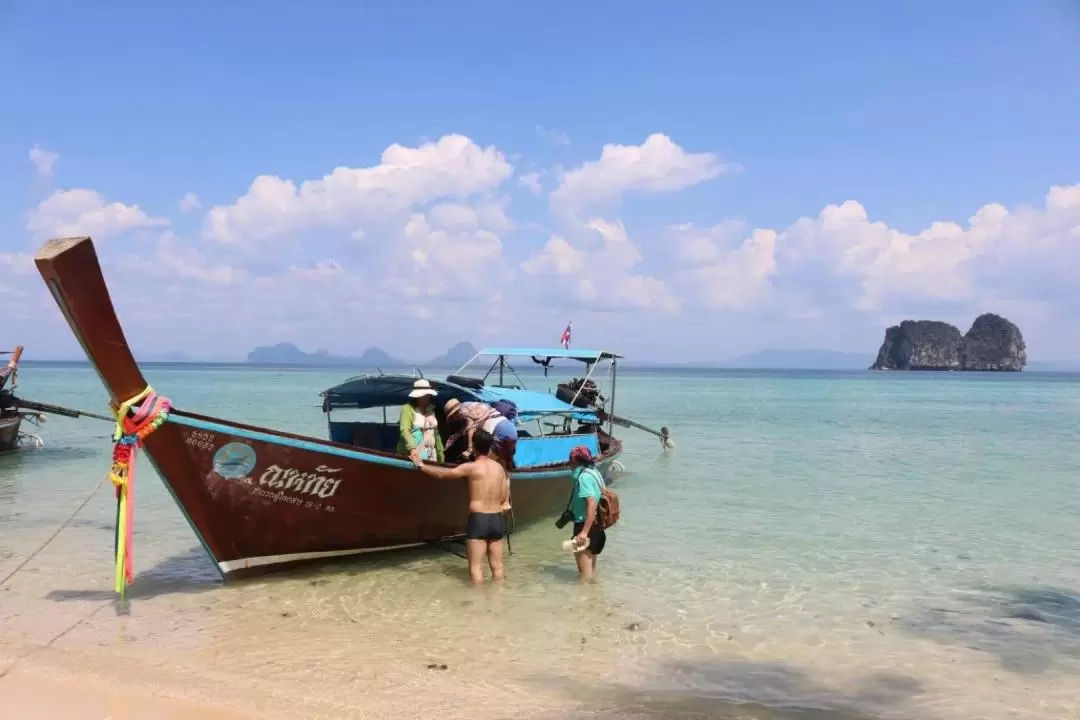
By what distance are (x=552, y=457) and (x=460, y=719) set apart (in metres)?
6.66

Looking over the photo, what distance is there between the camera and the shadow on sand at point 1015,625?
681cm

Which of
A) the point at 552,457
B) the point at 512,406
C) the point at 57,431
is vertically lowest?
the point at 57,431

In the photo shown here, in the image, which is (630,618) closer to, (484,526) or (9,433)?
(484,526)

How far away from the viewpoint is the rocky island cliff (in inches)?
6614

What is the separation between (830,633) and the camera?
7.32 meters

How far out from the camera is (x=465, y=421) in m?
9.48

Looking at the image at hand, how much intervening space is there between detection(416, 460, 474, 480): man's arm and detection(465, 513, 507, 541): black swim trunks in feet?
1.49

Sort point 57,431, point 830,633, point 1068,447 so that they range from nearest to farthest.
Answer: point 830,633, point 1068,447, point 57,431

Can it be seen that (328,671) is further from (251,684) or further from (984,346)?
(984,346)

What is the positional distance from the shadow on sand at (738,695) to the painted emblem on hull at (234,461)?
3554mm

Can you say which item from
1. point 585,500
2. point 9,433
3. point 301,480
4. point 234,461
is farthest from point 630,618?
point 9,433

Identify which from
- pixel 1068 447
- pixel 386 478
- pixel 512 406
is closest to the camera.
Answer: pixel 386 478

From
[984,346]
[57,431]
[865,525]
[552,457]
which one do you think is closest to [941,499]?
[865,525]

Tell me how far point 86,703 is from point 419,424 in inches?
169
